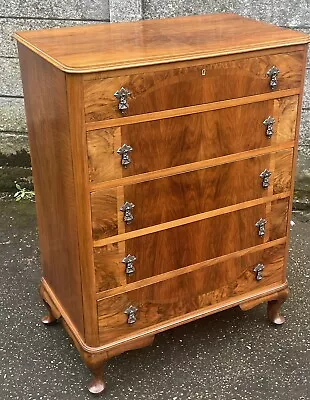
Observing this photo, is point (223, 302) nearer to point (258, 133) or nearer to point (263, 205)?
point (263, 205)

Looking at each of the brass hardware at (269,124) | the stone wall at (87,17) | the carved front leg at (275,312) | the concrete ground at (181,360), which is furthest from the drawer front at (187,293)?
the stone wall at (87,17)

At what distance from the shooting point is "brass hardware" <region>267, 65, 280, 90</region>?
208 centimetres

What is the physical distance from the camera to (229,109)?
2064 mm

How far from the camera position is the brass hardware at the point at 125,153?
6.28 ft

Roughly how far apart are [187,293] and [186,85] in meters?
0.82

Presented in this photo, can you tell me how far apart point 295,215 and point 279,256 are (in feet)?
3.92

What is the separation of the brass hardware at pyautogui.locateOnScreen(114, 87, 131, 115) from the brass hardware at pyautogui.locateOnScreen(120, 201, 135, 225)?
33cm

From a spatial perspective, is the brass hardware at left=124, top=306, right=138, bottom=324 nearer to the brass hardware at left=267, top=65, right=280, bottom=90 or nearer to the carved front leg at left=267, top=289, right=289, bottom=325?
the carved front leg at left=267, top=289, right=289, bottom=325

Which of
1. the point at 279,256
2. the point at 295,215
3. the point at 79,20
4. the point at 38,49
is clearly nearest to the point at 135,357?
the point at 279,256

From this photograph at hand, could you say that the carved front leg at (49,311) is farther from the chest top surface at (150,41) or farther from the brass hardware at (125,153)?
the chest top surface at (150,41)

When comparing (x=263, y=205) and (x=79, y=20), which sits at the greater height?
(x=79, y=20)

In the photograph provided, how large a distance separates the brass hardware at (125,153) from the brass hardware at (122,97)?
12 cm

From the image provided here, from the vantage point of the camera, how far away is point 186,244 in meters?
2.20

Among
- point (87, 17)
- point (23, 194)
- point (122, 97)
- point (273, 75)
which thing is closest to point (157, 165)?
point (122, 97)
